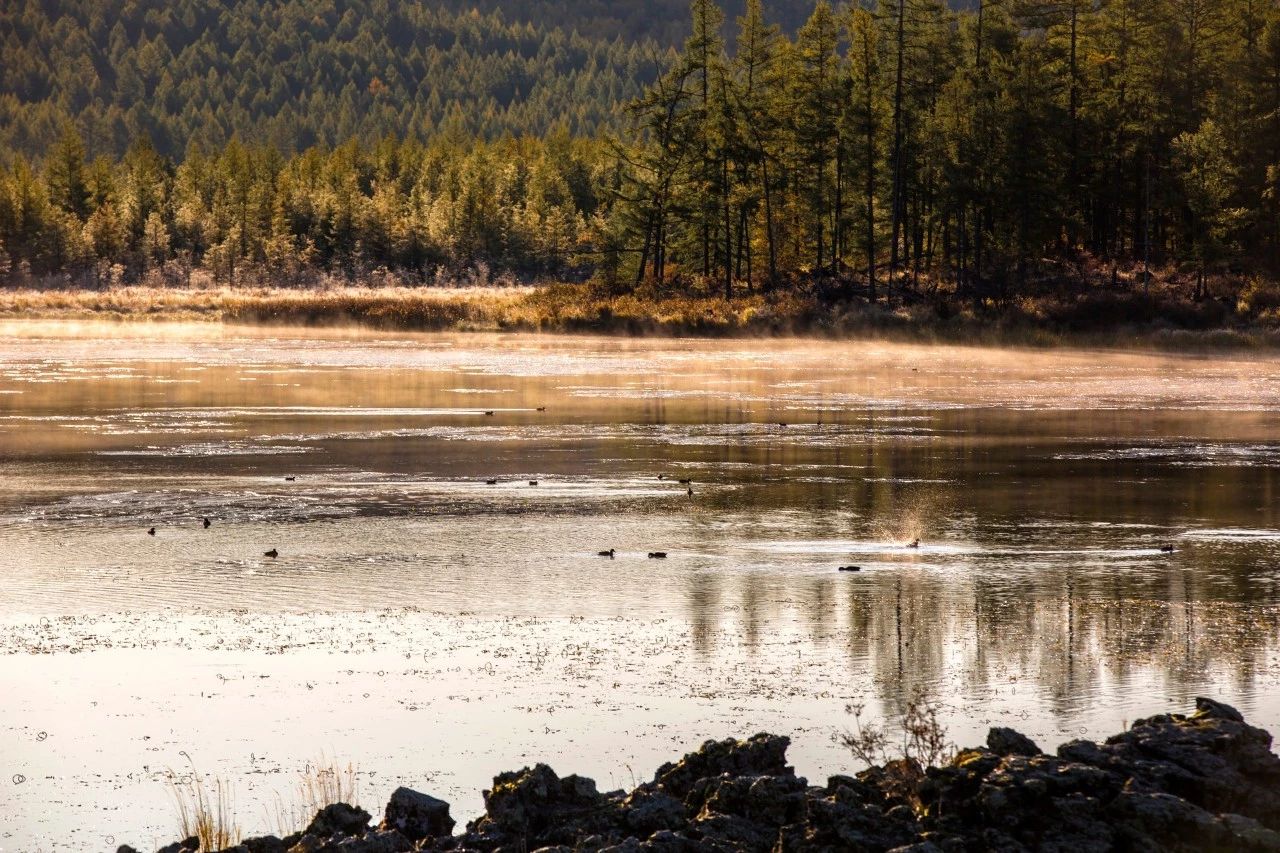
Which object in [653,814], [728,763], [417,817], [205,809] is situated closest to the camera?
[653,814]

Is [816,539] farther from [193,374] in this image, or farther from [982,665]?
[193,374]

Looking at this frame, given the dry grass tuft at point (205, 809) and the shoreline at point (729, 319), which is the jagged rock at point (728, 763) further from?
the shoreline at point (729, 319)

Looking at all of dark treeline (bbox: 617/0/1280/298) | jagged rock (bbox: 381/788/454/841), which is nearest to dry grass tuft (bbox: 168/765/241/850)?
jagged rock (bbox: 381/788/454/841)

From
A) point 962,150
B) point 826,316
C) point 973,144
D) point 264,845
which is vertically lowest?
point 826,316

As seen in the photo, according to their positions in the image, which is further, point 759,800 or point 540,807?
point 540,807

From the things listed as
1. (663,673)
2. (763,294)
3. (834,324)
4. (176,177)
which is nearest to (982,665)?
(663,673)

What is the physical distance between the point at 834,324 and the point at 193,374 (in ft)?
101

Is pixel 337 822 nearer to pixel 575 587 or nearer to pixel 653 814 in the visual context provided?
pixel 653 814

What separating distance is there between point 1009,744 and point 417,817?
3.30 metres

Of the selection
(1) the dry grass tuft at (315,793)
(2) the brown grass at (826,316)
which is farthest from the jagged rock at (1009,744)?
(2) the brown grass at (826,316)

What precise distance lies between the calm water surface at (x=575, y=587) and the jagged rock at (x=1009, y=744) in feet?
4.40

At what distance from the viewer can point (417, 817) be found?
366 inches

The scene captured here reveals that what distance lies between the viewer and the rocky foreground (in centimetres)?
872

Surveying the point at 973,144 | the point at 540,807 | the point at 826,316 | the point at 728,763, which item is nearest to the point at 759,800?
the point at 728,763
